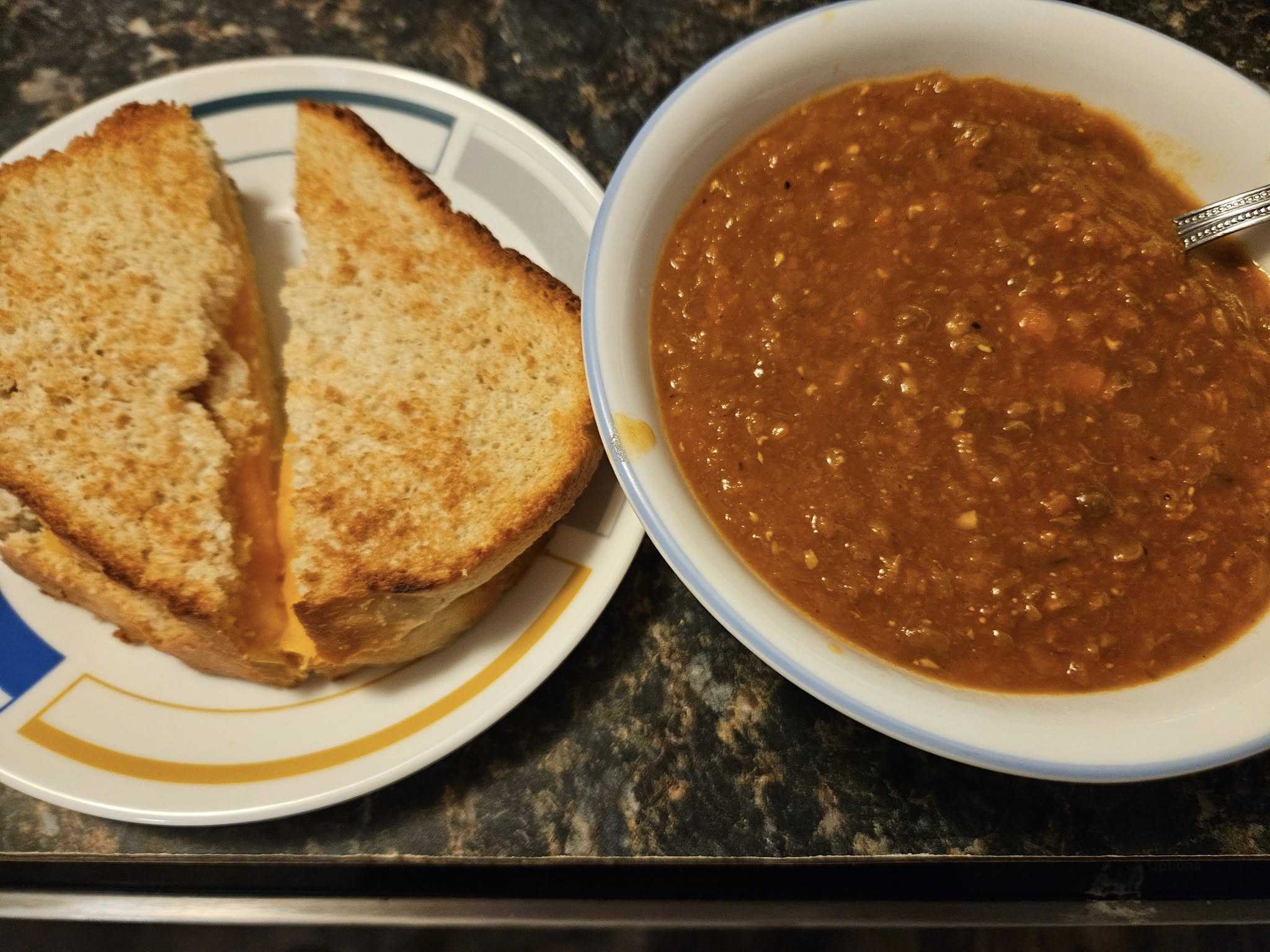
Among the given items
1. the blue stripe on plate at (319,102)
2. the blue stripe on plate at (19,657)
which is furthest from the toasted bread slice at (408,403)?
the blue stripe on plate at (19,657)

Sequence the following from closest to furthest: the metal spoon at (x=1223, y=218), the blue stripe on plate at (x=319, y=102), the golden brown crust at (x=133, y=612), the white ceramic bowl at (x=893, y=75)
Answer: the white ceramic bowl at (x=893, y=75)
the metal spoon at (x=1223, y=218)
the golden brown crust at (x=133, y=612)
the blue stripe on plate at (x=319, y=102)

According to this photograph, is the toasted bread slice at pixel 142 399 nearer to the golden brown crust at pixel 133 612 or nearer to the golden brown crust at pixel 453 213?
the golden brown crust at pixel 133 612

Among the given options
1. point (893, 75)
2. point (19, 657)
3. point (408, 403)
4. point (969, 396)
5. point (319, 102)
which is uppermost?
point (893, 75)

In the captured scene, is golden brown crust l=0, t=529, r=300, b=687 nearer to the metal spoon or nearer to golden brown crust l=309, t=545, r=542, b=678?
golden brown crust l=309, t=545, r=542, b=678

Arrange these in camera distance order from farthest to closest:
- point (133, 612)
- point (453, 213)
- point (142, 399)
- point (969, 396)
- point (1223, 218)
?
1. point (453, 213)
2. point (142, 399)
3. point (133, 612)
4. point (1223, 218)
5. point (969, 396)

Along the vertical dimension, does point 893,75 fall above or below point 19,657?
above

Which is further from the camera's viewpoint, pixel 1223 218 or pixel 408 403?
pixel 408 403

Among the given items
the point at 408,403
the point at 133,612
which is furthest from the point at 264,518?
the point at 408,403

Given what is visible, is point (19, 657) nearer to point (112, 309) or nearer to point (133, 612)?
point (133, 612)
